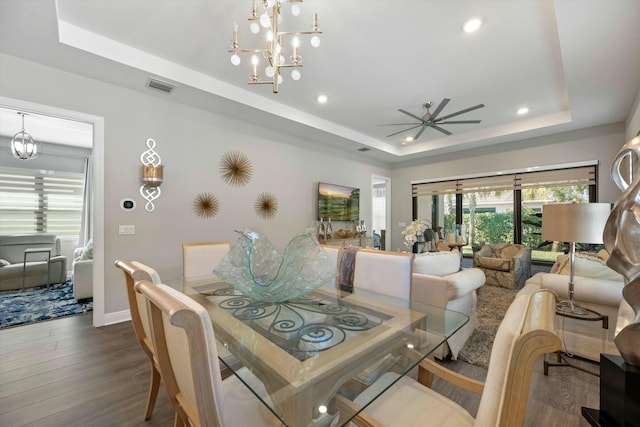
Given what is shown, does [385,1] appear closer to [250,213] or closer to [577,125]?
[250,213]

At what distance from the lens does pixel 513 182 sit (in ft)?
17.0

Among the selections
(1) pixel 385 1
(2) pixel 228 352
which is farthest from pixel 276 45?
(2) pixel 228 352

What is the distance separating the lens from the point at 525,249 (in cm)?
464

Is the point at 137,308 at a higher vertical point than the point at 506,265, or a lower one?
higher

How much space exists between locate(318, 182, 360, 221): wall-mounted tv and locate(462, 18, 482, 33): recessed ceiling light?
10.4 feet

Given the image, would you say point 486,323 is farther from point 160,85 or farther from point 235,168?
point 160,85

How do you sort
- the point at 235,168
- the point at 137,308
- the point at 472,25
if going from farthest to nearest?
the point at 235,168, the point at 472,25, the point at 137,308

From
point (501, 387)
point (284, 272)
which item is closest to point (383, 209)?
point (284, 272)

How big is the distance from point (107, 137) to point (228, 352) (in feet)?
9.82

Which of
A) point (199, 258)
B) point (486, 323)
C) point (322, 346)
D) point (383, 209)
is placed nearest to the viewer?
point (322, 346)

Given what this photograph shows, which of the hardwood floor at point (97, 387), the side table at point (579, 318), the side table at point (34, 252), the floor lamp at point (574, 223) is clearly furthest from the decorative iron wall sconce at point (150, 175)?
the side table at point (579, 318)

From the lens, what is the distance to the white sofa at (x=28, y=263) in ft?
13.6

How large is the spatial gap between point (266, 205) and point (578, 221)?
365cm

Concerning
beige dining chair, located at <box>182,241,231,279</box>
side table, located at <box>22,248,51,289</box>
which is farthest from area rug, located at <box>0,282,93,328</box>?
beige dining chair, located at <box>182,241,231,279</box>
